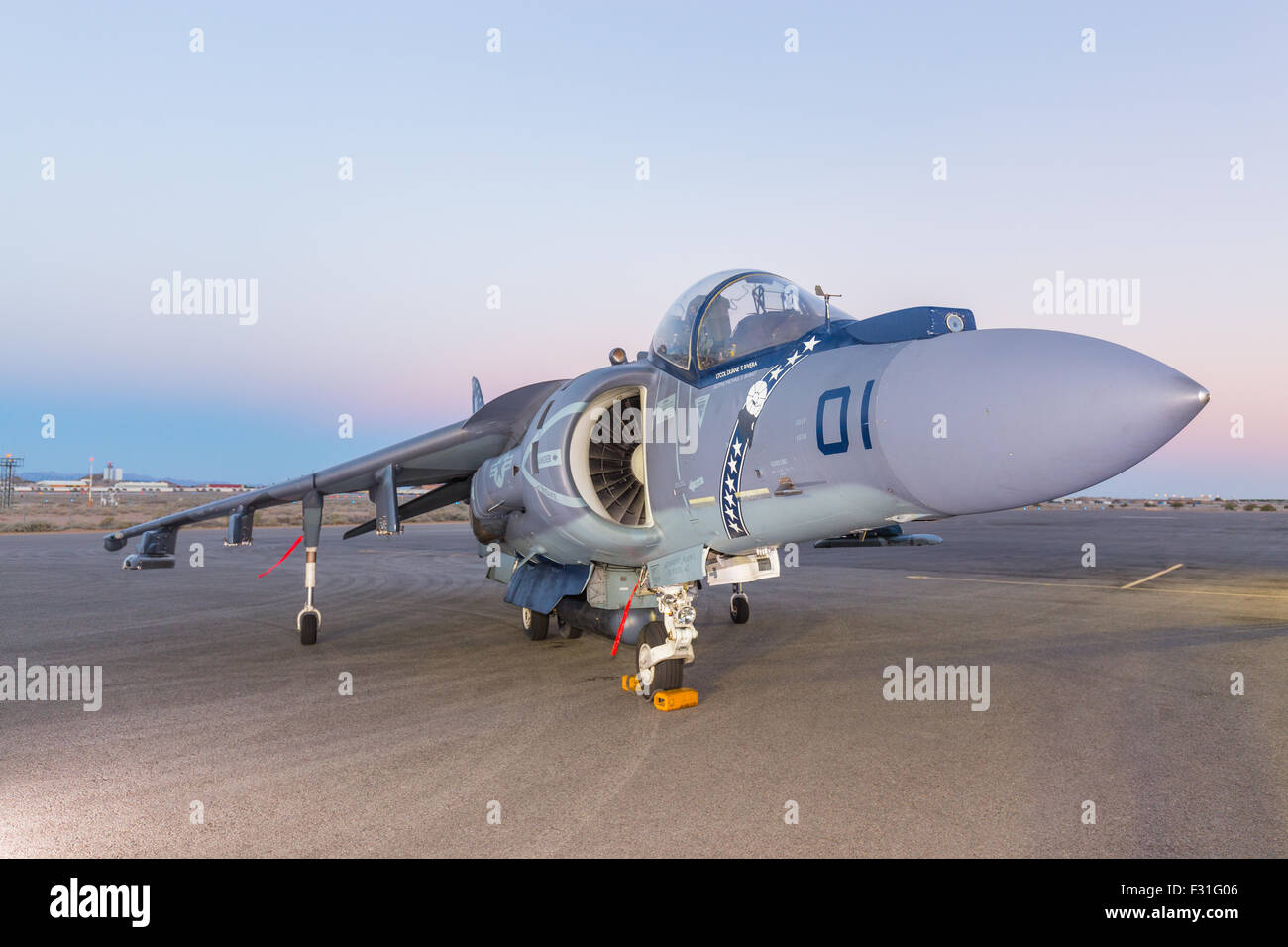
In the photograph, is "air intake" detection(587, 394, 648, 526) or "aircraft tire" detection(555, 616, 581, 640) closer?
"air intake" detection(587, 394, 648, 526)

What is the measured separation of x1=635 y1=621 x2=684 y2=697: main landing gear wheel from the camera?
6.50 metres

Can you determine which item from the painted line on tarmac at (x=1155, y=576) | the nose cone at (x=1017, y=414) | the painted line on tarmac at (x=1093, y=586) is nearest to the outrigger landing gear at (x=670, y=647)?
the nose cone at (x=1017, y=414)

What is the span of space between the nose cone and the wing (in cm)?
609

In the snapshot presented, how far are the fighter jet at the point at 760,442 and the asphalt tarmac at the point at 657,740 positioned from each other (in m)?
1.07

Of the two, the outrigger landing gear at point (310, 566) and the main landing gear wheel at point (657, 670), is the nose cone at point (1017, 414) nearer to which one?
the main landing gear wheel at point (657, 670)

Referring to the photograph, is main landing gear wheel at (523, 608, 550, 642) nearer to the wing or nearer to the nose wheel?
the wing

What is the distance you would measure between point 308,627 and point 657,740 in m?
6.11

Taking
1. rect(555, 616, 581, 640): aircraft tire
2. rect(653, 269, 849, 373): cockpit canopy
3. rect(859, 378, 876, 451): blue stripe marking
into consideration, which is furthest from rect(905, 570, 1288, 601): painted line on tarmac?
rect(859, 378, 876, 451): blue stripe marking

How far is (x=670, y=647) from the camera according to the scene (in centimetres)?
651
